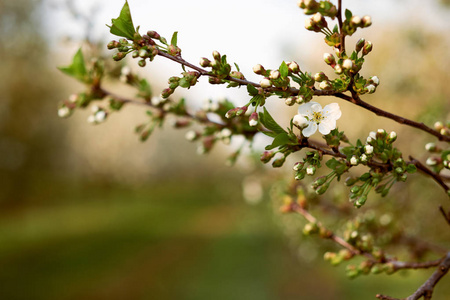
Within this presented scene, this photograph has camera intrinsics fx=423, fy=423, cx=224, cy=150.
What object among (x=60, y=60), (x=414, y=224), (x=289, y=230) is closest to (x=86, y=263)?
(x=60, y=60)

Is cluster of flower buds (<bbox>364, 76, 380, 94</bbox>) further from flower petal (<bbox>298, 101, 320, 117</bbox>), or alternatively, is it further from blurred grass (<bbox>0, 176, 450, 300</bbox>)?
blurred grass (<bbox>0, 176, 450, 300</bbox>)

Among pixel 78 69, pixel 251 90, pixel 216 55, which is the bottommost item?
pixel 251 90

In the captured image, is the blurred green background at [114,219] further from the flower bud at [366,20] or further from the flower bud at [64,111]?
the flower bud at [64,111]

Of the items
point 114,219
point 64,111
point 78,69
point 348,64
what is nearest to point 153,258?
point 114,219

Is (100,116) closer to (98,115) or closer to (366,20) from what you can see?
(98,115)

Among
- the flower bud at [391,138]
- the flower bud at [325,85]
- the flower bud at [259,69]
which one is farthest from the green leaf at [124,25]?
the flower bud at [391,138]

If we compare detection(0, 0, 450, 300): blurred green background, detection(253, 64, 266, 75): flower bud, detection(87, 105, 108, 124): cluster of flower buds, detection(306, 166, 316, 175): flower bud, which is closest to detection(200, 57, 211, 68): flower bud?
detection(253, 64, 266, 75): flower bud

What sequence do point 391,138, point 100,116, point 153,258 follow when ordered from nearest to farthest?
point 391,138 < point 100,116 < point 153,258
